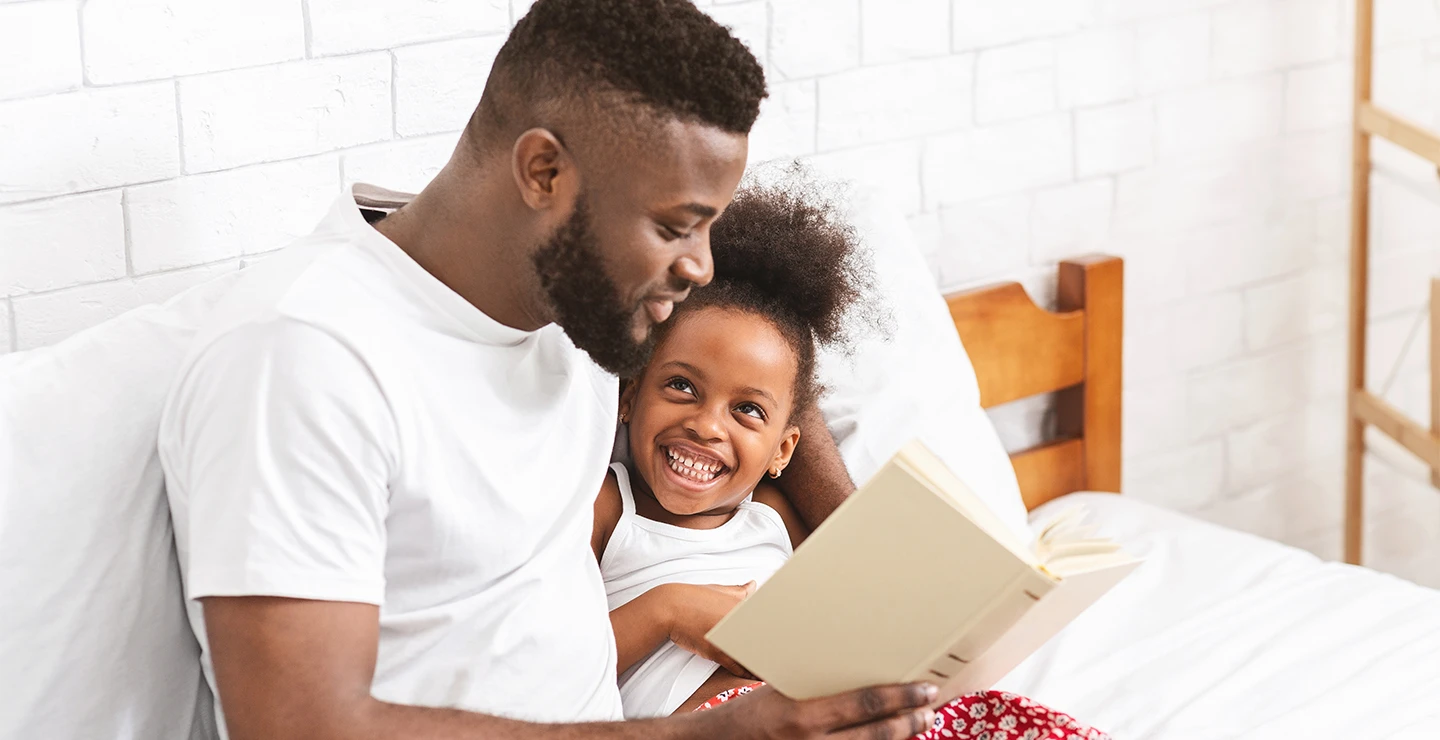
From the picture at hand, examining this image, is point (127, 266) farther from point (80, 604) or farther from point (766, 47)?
point (766, 47)

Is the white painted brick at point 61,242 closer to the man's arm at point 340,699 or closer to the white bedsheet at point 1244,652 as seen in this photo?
the man's arm at point 340,699

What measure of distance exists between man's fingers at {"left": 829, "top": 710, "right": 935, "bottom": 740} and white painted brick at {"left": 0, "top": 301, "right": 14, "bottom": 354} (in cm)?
76

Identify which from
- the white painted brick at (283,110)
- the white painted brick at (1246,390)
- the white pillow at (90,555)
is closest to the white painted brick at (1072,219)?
the white painted brick at (1246,390)

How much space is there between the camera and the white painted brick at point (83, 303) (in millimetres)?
1213

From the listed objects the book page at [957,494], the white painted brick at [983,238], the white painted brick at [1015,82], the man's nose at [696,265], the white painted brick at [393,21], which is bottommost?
the white painted brick at [983,238]

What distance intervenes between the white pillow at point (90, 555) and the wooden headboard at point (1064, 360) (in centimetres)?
105

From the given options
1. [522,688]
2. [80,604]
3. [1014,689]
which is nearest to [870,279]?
[1014,689]

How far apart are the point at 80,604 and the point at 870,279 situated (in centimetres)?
83

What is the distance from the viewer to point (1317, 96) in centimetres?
214

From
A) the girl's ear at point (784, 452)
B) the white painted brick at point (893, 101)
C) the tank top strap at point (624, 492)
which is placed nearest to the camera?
the tank top strap at point (624, 492)

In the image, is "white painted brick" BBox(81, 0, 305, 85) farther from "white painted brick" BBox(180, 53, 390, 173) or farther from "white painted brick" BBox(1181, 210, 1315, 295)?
"white painted brick" BBox(1181, 210, 1315, 295)

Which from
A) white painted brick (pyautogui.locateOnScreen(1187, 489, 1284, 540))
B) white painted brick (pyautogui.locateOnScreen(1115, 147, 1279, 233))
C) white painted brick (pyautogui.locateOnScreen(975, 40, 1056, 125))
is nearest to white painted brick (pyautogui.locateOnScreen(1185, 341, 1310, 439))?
white painted brick (pyautogui.locateOnScreen(1187, 489, 1284, 540))

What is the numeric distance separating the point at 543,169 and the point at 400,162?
0.50 m

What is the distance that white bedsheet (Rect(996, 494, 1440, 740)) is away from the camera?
4.38 feet
